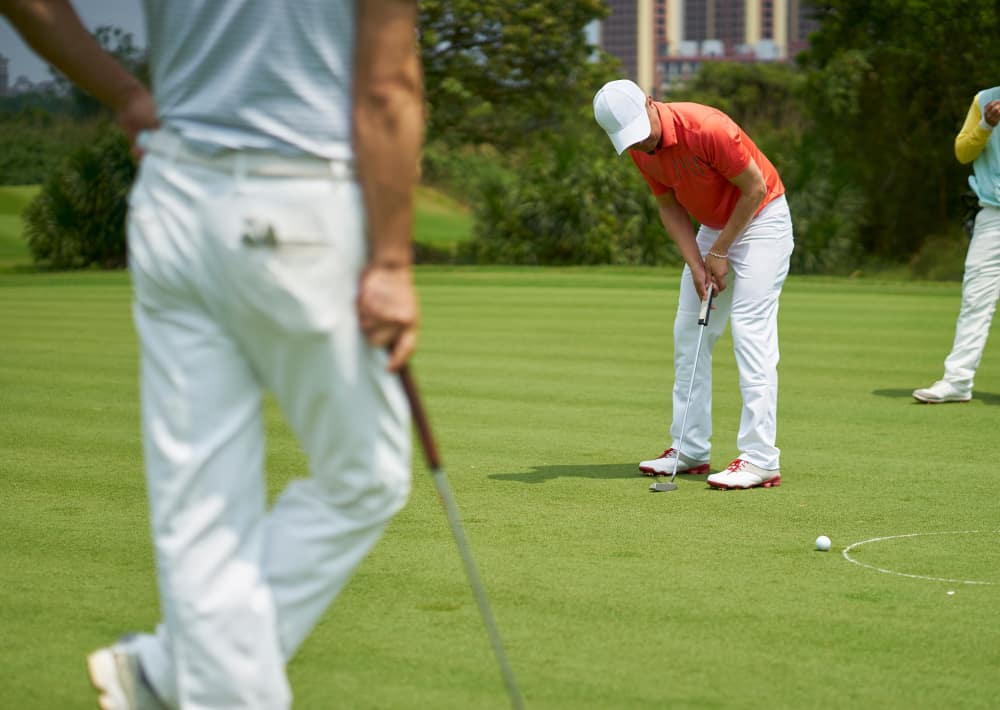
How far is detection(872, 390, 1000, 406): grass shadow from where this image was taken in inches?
385

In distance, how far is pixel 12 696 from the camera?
3699 millimetres

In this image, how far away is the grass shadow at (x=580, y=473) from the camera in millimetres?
6893

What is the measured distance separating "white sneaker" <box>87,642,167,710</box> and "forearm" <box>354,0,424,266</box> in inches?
41.0

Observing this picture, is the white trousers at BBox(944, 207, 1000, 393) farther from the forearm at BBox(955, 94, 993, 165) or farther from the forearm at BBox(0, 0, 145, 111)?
the forearm at BBox(0, 0, 145, 111)

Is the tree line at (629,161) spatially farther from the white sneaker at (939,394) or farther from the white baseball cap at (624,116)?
the white baseball cap at (624,116)

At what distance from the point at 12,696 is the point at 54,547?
1.75 m

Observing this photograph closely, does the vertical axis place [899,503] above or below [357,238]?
below

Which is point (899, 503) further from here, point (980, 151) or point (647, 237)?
point (647, 237)

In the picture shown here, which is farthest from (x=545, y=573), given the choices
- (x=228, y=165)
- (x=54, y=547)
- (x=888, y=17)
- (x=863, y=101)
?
(x=888, y=17)

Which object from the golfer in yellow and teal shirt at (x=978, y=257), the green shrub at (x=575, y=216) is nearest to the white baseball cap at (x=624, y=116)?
the golfer in yellow and teal shirt at (x=978, y=257)

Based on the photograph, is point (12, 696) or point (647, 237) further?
point (647, 237)

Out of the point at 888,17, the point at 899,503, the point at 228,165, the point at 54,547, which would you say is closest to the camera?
the point at 228,165

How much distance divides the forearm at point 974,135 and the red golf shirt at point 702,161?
289 centimetres

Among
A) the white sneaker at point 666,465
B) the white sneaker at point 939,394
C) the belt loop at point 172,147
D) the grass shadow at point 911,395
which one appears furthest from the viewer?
the grass shadow at point 911,395
